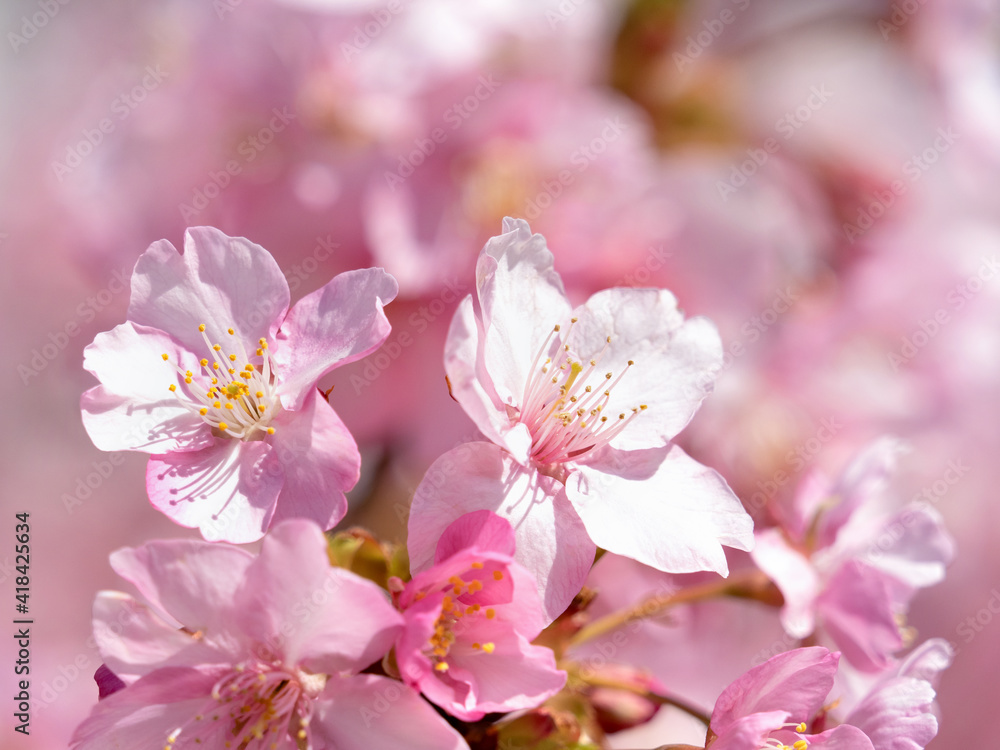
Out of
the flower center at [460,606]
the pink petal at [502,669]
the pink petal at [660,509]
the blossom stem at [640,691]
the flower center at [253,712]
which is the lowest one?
the blossom stem at [640,691]

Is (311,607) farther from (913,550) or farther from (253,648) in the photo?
(913,550)

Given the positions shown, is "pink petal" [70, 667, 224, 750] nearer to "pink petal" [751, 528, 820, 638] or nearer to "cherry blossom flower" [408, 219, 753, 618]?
"cherry blossom flower" [408, 219, 753, 618]

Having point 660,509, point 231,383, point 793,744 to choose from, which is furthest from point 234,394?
point 793,744

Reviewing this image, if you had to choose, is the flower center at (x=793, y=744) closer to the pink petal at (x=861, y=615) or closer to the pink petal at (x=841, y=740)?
the pink petal at (x=841, y=740)

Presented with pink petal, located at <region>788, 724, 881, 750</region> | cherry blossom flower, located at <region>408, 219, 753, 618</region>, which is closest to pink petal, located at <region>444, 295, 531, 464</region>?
cherry blossom flower, located at <region>408, 219, 753, 618</region>

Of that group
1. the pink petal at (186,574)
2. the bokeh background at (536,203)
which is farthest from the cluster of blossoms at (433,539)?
the bokeh background at (536,203)

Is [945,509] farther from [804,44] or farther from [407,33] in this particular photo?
[407,33]
